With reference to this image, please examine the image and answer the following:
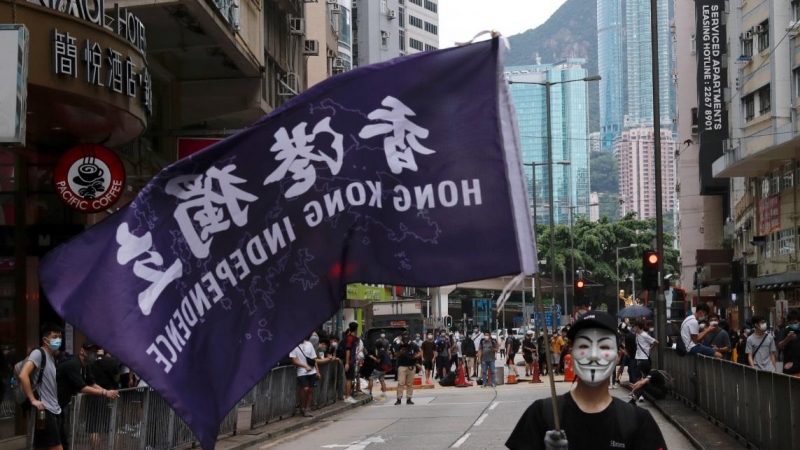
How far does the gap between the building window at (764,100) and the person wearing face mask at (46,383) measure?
126 feet

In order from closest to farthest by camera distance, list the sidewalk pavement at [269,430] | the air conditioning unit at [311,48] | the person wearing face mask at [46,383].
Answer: the person wearing face mask at [46,383]
the sidewalk pavement at [269,430]
the air conditioning unit at [311,48]

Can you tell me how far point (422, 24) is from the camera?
131 metres

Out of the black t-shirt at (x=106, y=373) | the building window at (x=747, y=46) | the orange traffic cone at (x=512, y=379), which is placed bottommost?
the orange traffic cone at (x=512, y=379)

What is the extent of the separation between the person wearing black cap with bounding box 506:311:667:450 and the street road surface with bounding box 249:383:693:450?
12307 mm

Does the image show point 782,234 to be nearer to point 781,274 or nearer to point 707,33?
point 781,274

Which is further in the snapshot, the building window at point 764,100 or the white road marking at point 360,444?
the building window at point 764,100

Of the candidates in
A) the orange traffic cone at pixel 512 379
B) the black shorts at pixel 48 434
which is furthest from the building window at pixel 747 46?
the black shorts at pixel 48 434

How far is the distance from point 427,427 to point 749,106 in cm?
3274

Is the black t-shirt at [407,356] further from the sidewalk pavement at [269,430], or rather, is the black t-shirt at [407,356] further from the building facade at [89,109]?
the building facade at [89,109]

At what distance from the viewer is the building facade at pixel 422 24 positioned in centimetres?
12650

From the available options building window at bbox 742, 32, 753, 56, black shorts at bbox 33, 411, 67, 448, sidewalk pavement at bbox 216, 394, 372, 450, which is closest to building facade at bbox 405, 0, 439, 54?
building window at bbox 742, 32, 753, 56

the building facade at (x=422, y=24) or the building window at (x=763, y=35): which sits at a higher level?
the building facade at (x=422, y=24)

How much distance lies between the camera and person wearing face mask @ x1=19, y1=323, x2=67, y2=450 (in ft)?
43.6

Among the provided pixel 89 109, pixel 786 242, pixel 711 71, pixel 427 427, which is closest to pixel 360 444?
pixel 427 427
